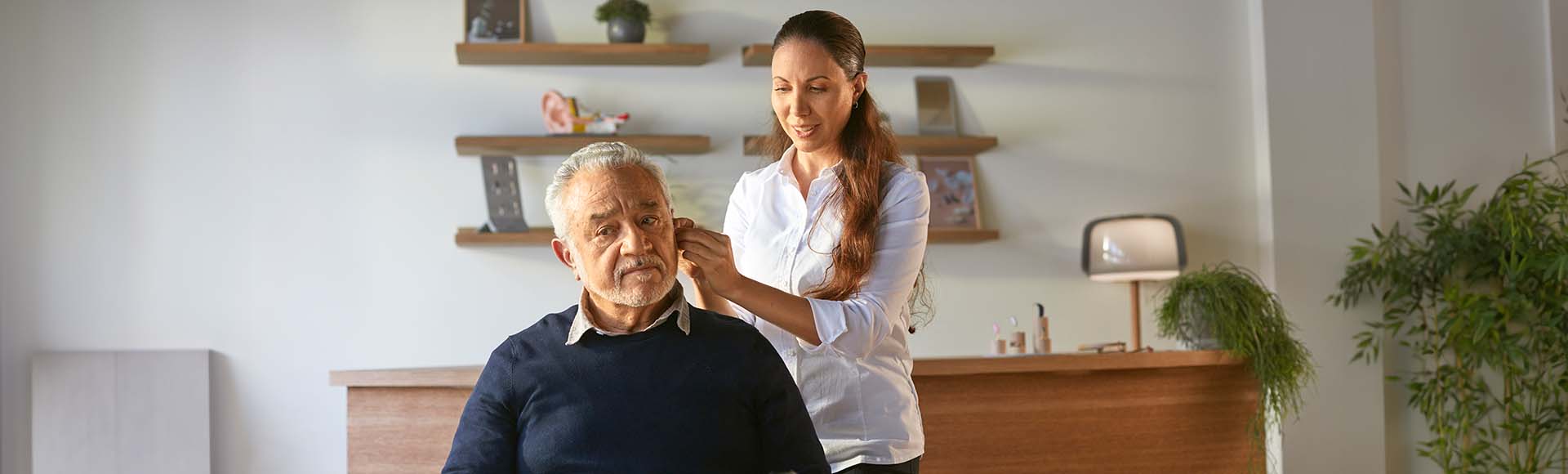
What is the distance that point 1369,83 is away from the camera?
4688 millimetres

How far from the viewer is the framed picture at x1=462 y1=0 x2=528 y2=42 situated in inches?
169

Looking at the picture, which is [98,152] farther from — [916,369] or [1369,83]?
[1369,83]

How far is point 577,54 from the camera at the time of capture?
168 inches

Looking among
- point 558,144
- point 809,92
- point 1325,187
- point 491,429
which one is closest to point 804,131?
point 809,92

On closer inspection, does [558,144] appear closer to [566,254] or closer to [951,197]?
[951,197]

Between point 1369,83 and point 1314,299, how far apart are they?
812mm

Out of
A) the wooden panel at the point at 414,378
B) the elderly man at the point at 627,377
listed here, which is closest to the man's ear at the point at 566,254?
the elderly man at the point at 627,377

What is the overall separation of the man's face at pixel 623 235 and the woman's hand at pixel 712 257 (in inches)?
1.2

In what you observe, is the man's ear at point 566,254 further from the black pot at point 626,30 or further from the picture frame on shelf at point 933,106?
the picture frame on shelf at point 933,106

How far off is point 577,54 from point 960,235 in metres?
1.43

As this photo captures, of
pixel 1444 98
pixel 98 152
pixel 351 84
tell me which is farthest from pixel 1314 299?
pixel 98 152

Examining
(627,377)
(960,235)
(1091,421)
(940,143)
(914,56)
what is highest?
(914,56)

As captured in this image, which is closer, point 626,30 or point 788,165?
point 788,165

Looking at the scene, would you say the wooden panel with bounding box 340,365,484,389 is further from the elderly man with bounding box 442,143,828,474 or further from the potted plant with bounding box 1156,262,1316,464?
the potted plant with bounding box 1156,262,1316,464
